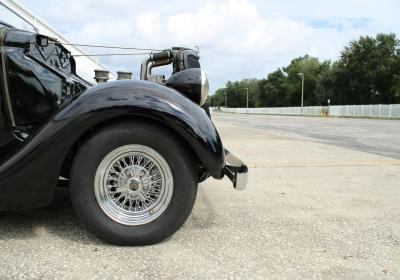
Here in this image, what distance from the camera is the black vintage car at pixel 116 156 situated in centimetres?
274

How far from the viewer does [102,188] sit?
2.82 meters

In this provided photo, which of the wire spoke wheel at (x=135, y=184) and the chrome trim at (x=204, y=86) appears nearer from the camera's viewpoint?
the wire spoke wheel at (x=135, y=184)

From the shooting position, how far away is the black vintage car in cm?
274

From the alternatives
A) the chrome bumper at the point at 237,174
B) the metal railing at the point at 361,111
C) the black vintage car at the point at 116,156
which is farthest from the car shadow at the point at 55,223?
the metal railing at the point at 361,111

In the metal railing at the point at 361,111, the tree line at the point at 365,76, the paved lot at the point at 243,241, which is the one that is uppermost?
the tree line at the point at 365,76

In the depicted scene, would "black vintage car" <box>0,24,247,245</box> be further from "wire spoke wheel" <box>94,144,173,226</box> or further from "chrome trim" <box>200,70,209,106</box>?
"chrome trim" <box>200,70,209,106</box>

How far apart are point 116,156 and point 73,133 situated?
0.31 metres

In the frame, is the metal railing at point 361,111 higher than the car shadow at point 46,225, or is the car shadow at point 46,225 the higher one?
the car shadow at point 46,225

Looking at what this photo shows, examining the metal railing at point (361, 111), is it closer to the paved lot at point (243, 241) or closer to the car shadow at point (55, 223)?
the paved lot at point (243, 241)

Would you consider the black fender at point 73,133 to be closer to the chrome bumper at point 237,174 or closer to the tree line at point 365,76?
the chrome bumper at point 237,174

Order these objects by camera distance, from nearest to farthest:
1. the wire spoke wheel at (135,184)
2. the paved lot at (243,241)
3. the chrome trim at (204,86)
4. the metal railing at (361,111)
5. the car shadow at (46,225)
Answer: the paved lot at (243,241), the wire spoke wheel at (135,184), the car shadow at (46,225), the chrome trim at (204,86), the metal railing at (361,111)

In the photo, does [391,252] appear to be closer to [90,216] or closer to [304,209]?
[304,209]

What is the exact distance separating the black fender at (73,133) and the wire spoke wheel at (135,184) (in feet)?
0.78

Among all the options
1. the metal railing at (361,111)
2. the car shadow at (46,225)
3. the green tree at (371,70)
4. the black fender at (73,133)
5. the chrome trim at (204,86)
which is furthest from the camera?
the green tree at (371,70)
